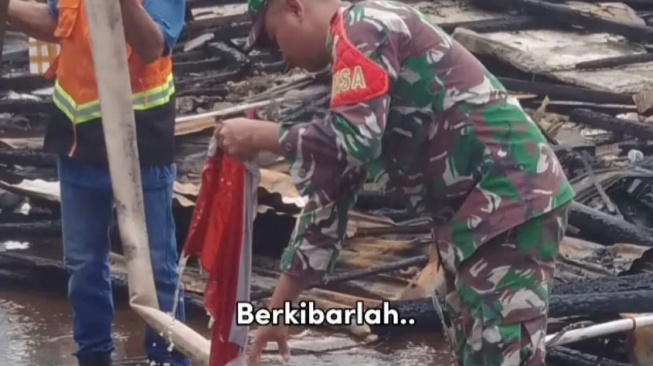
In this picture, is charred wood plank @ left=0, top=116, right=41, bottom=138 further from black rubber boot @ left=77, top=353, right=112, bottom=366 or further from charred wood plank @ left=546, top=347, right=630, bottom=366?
charred wood plank @ left=546, top=347, right=630, bottom=366

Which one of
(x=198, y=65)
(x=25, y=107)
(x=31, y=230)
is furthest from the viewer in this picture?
(x=198, y=65)

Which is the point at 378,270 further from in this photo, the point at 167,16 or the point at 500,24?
the point at 500,24

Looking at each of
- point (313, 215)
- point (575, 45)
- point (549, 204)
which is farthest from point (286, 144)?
point (575, 45)

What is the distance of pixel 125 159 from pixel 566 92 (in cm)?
662

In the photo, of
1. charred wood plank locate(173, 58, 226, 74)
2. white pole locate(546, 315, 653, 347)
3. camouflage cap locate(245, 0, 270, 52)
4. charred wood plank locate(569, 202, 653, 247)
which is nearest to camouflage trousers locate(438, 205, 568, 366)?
camouflage cap locate(245, 0, 270, 52)

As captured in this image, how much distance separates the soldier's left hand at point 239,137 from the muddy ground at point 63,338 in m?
2.51

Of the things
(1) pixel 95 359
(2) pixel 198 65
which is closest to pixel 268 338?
(1) pixel 95 359

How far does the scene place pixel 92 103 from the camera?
4.67 meters

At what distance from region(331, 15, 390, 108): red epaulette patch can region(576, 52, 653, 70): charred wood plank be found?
27.5 feet

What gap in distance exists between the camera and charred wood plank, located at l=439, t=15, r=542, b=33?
41.3 ft

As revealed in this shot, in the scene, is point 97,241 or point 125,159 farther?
point 97,241

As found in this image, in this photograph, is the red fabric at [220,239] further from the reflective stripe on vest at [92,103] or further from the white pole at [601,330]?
the white pole at [601,330]

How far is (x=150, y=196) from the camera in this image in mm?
4766

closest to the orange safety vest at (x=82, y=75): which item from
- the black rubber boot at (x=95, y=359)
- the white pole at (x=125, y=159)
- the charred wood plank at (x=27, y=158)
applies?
the white pole at (x=125, y=159)
